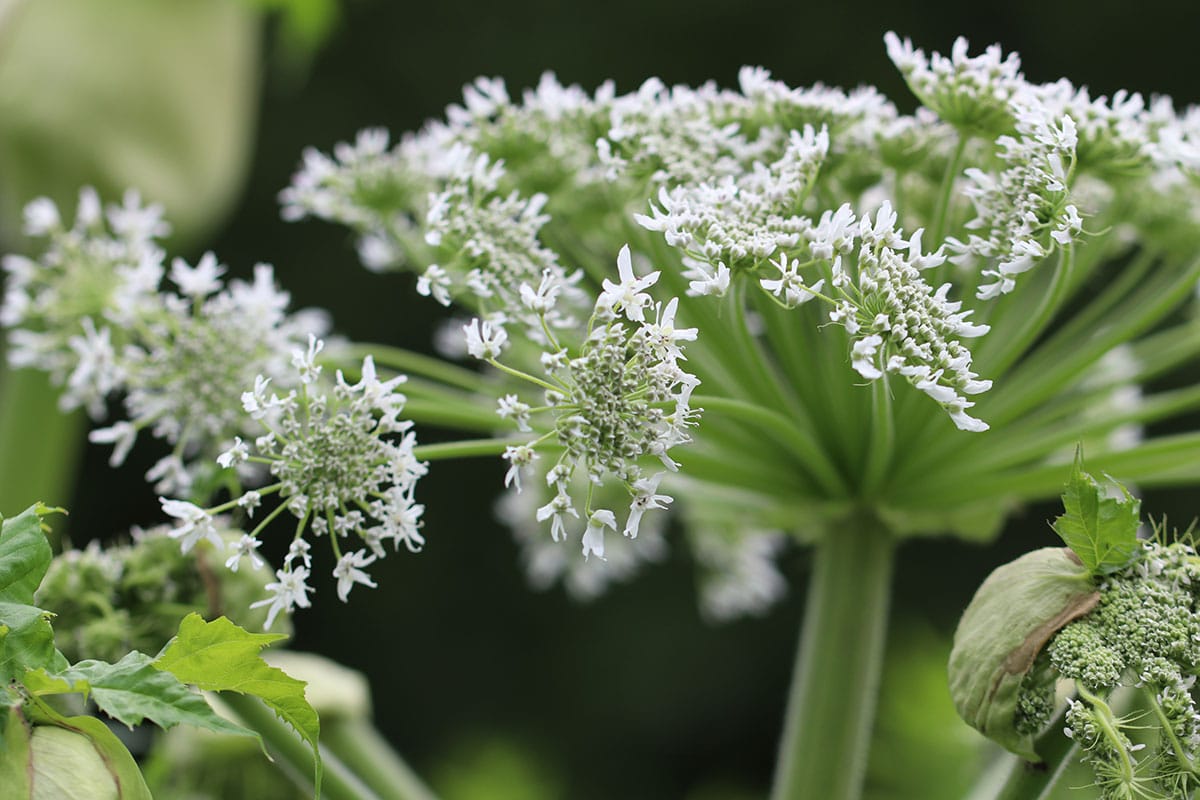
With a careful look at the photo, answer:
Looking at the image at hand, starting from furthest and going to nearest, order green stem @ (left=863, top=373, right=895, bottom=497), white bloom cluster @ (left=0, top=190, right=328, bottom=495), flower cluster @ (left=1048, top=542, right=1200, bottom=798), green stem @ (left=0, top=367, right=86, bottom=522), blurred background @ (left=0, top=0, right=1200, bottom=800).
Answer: blurred background @ (left=0, top=0, right=1200, bottom=800)
green stem @ (left=0, top=367, right=86, bottom=522)
white bloom cluster @ (left=0, top=190, right=328, bottom=495)
green stem @ (left=863, top=373, right=895, bottom=497)
flower cluster @ (left=1048, top=542, right=1200, bottom=798)

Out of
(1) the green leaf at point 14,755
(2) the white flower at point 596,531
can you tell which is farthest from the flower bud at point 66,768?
(2) the white flower at point 596,531

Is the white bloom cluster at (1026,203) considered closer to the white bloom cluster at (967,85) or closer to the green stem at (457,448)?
the white bloom cluster at (967,85)

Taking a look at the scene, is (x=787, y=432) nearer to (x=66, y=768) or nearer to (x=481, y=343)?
(x=481, y=343)

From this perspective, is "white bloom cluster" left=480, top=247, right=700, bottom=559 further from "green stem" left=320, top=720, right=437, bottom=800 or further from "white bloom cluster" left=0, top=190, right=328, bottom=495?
"green stem" left=320, top=720, right=437, bottom=800

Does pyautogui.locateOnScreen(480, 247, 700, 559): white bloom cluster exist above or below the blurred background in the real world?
below

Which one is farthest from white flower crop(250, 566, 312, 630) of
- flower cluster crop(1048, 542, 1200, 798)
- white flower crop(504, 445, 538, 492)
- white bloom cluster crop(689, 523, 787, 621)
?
white bloom cluster crop(689, 523, 787, 621)

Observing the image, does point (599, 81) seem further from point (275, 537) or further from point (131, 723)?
point (131, 723)

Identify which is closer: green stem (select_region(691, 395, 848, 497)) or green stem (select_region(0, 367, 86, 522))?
green stem (select_region(691, 395, 848, 497))

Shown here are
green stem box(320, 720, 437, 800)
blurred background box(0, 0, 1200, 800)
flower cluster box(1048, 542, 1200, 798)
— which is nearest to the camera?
flower cluster box(1048, 542, 1200, 798)
